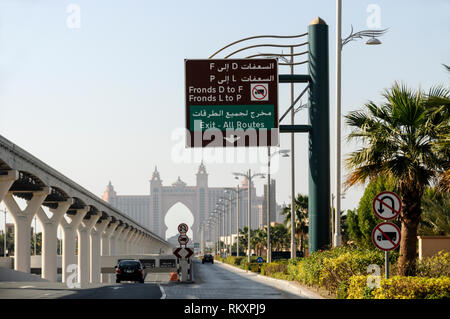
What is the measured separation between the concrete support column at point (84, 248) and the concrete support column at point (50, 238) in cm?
1873

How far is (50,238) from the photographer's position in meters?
69.1

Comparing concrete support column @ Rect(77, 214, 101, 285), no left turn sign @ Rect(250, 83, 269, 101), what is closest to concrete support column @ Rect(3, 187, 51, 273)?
concrete support column @ Rect(77, 214, 101, 285)

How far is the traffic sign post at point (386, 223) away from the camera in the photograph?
1811 cm

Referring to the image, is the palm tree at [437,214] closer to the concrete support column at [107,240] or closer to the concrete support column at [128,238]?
the concrete support column at [107,240]

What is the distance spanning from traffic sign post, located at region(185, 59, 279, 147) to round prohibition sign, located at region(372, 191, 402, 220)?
13.3 metres

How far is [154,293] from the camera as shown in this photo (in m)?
27.8

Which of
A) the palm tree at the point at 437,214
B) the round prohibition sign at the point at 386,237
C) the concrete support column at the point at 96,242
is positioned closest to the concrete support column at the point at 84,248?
the concrete support column at the point at 96,242

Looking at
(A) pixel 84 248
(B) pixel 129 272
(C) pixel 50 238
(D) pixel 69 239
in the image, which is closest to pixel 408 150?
(B) pixel 129 272

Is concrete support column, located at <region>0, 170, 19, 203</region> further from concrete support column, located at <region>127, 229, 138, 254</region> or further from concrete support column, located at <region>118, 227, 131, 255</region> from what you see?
concrete support column, located at <region>127, 229, 138, 254</region>

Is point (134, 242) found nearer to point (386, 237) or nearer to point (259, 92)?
point (259, 92)

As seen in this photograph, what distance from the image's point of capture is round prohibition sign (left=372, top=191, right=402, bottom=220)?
18094 mm

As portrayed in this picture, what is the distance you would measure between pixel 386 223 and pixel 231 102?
46.6ft

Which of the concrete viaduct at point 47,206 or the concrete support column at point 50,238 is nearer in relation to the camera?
the concrete viaduct at point 47,206

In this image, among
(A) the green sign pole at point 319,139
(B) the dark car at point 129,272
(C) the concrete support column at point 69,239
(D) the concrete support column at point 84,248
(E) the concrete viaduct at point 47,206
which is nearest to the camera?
(A) the green sign pole at point 319,139
